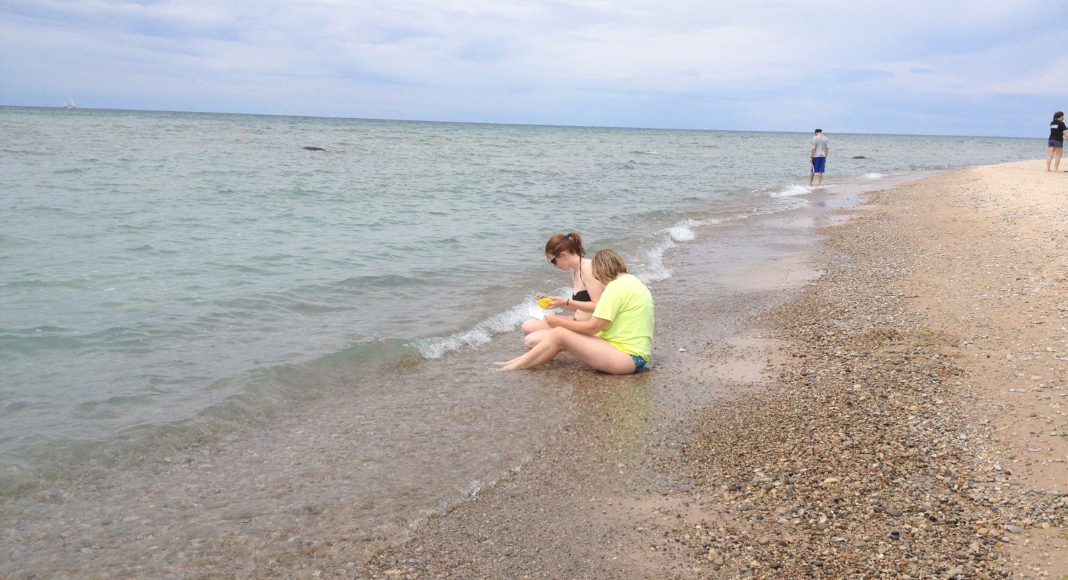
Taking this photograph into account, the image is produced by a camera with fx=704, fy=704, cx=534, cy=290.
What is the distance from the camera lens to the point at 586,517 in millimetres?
3686

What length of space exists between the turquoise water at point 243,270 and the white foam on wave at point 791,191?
0.33m

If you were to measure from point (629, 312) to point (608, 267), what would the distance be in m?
0.44

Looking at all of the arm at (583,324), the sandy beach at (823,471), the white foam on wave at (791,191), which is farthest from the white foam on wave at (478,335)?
the white foam on wave at (791,191)

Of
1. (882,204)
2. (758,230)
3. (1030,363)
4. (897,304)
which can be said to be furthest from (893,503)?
(882,204)

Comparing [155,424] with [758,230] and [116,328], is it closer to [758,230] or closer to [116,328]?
[116,328]

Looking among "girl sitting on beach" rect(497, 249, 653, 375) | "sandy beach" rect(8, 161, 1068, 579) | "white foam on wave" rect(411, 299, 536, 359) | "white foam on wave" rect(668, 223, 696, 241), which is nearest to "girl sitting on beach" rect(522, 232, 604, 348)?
"girl sitting on beach" rect(497, 249, 653, 375)

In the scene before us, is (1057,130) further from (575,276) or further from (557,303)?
(557,303)

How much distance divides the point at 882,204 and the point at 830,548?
1817 cm

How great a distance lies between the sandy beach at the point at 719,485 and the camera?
325cm

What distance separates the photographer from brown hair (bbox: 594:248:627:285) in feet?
20.3

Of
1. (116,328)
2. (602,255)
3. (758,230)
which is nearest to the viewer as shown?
(602,255)

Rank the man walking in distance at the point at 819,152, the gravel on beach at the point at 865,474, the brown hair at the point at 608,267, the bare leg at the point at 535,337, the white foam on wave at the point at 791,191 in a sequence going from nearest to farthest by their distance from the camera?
the gravel on beach at the point at 865,474 → the brown hair at the point at 608,267 → the bare leg at the point at 535,337 → the white foam on wave at the point at 791,191 → the man walking in distance at the point at 819,152

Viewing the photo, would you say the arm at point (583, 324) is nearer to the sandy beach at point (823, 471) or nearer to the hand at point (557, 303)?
the hand at point (557, 303)

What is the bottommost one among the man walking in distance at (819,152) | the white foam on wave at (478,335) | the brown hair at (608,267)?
the white foam on wave at (478,335)
